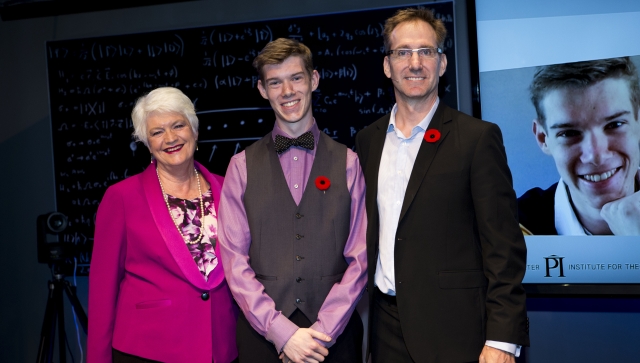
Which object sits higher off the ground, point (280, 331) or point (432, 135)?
point (432, 135)

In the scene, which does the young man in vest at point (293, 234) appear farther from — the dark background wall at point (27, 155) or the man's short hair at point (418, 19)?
the dark background wall at point (27, 155)

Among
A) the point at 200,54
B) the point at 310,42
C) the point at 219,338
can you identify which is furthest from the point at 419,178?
the point at 200,54

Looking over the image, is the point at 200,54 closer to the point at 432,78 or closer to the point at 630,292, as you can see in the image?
the point at 432,78

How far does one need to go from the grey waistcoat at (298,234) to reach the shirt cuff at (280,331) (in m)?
0.06

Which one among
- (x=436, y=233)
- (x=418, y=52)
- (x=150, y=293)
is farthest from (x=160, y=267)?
(x=418, y=52)

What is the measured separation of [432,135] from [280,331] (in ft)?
2.73

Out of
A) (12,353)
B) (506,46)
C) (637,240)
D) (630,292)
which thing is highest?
(506,46)

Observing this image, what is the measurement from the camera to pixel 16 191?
13.1ft

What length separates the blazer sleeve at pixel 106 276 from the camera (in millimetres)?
2350

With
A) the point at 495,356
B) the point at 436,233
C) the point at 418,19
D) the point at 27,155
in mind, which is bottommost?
the point at 495,356

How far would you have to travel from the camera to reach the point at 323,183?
210cm

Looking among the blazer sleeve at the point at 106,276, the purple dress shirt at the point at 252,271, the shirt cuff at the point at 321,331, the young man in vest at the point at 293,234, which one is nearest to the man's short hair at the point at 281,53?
the young man in vest at the point at 293,234

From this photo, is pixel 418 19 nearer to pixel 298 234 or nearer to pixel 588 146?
pixel 298 234

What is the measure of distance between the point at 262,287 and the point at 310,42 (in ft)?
6.26
